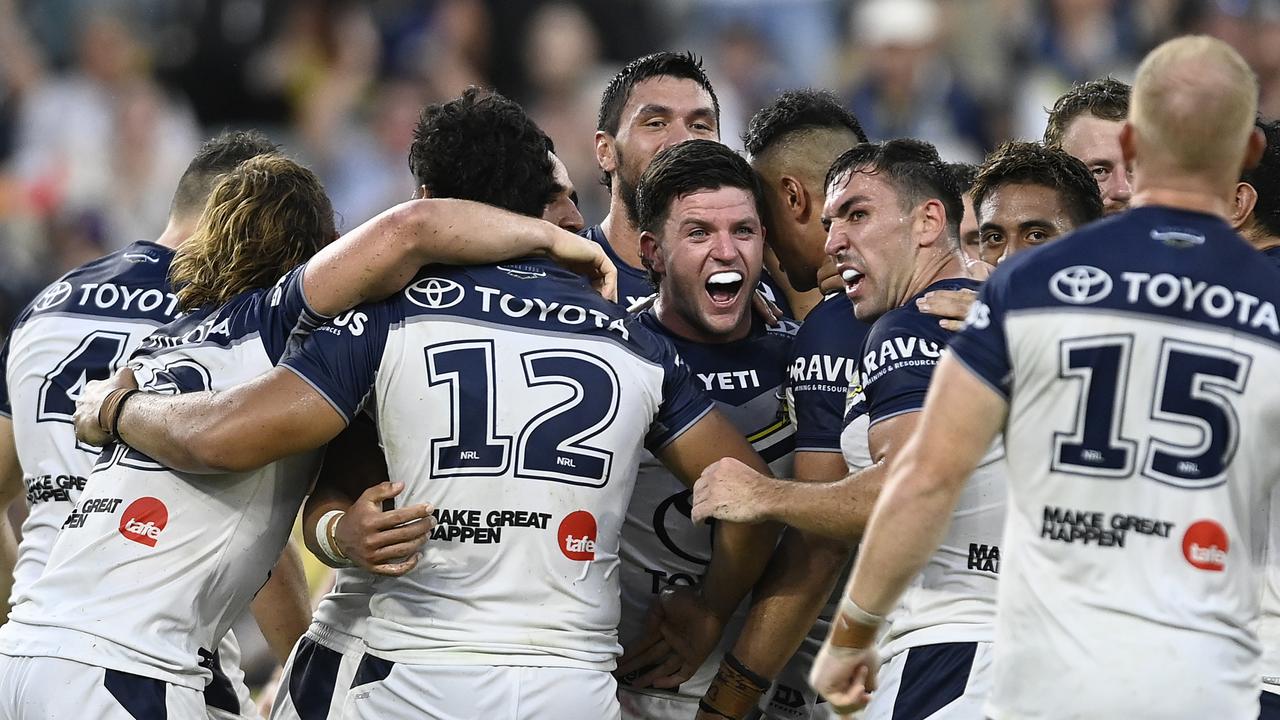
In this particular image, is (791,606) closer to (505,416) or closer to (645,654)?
(645,654)

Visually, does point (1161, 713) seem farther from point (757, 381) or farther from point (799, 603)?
point (757, 381)

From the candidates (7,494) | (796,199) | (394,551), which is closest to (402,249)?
(394,551)

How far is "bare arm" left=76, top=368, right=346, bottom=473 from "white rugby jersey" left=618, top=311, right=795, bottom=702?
1.44 metres

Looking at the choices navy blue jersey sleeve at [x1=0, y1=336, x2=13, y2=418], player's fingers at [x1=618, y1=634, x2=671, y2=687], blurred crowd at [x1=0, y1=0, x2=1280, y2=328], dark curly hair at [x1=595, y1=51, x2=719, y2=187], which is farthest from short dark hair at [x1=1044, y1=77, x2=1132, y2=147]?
blurred crowd at [x1=0, y1=0, x2=1280, y2=328]

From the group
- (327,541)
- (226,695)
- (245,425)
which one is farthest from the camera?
(226,695)

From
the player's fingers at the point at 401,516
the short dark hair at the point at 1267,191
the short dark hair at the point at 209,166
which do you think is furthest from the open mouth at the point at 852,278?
the short dark hair at the point at 209,166

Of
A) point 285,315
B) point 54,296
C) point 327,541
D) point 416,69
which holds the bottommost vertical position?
point 327,541

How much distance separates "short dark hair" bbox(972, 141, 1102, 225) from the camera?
561cm

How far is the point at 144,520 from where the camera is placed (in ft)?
16.4

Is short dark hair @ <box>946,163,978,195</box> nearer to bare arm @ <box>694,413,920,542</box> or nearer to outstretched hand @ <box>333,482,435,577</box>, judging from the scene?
bare arm @ <box>694,413,920,542</box>

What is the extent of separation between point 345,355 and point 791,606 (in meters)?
1.77

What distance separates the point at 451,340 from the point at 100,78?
1206 cm

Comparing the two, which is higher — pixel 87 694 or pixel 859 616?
pixel 859 616

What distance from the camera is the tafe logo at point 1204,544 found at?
384 cm
